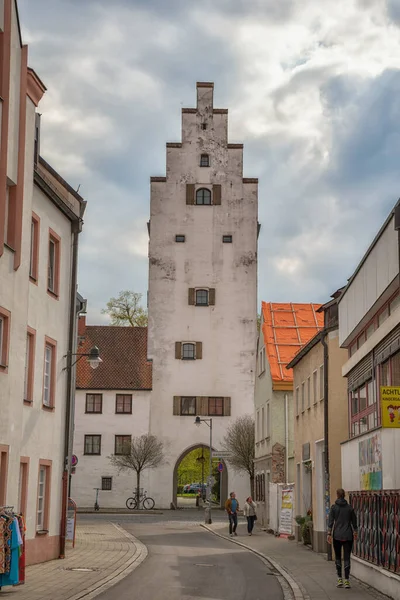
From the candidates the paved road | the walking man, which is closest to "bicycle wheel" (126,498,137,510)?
the walking man

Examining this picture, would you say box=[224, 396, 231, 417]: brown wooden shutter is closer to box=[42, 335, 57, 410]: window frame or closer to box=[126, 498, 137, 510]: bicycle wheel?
box=[126, 498, 137, 510]: bicycle wheel

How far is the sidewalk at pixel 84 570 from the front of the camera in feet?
53.9

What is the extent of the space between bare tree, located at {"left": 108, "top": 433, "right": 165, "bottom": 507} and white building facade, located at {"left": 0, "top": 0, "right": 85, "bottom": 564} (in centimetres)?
3707

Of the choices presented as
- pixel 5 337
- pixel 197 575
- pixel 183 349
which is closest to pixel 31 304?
pixel 5 337

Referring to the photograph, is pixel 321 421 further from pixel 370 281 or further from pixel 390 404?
pixel 390 404

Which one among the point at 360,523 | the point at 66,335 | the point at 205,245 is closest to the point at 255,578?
the point at 360,523

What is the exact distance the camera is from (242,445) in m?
58.8

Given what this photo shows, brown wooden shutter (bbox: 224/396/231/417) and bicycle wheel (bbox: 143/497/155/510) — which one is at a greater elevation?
brown wooden shutter (bbox: 224/396/231/417)

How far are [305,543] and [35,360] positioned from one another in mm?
12571

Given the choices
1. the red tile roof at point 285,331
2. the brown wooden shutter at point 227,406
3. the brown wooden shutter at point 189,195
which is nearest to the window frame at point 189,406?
the brown wooden shutter at point 227,406

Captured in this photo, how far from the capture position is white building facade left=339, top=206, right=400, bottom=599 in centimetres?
1573

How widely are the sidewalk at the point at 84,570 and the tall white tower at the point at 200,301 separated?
31058 millimetres

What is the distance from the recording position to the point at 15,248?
20203 millimetres

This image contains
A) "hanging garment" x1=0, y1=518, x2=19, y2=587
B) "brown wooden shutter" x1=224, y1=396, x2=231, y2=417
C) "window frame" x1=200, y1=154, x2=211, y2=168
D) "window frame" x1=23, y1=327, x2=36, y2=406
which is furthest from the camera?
"window frame" x1=200, y1=154, x2=211, y2=168
